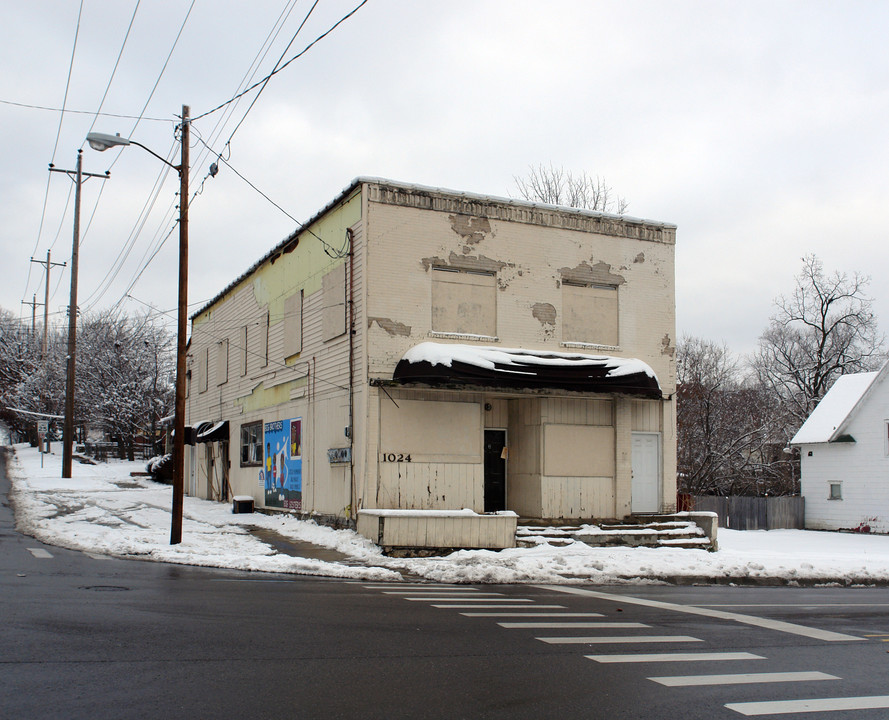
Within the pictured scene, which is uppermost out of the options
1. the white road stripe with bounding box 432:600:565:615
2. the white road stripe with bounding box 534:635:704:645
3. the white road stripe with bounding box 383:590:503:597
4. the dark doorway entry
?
the dark doorway entry

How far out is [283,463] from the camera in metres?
24.8

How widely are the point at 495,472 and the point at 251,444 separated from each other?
956 centimetres

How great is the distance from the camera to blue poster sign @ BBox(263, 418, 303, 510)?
23625mm

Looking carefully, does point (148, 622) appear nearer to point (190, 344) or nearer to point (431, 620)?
point (431, 620)

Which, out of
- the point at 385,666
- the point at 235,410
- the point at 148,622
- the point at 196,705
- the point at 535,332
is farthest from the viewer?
the point at 235,410

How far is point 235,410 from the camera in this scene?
97.0 ft

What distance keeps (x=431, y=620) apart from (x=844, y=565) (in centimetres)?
1256

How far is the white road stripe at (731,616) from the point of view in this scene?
9645mm

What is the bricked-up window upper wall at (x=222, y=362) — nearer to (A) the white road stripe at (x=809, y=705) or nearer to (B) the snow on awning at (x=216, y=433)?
(B) the snow on awning at (x=216, y=433)

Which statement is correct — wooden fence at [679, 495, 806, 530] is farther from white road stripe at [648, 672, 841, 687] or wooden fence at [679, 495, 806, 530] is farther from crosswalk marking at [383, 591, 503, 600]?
white road stripe at [648, 672, 841, 687]

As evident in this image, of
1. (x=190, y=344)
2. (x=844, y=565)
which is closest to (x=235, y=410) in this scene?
(x=190, y=344)

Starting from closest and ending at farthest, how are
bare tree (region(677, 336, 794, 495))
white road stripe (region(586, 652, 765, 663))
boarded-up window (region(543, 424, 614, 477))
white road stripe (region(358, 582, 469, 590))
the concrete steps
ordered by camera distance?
white road stripe (region(586, 652, 765, 663)) → white road stripe (region(358, 582, 469, 590)) → the concrete steps → boarded-up window (region(543, 424, 614, 477)) → bare tree (region(677, 336, 794, 495))

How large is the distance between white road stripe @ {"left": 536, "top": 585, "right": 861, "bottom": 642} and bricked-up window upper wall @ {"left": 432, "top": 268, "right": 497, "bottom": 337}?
26.8 feet

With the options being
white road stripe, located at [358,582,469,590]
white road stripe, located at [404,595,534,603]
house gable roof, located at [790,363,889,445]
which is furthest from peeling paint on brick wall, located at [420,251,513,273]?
house gable roof, located at [790,363,889,445]
